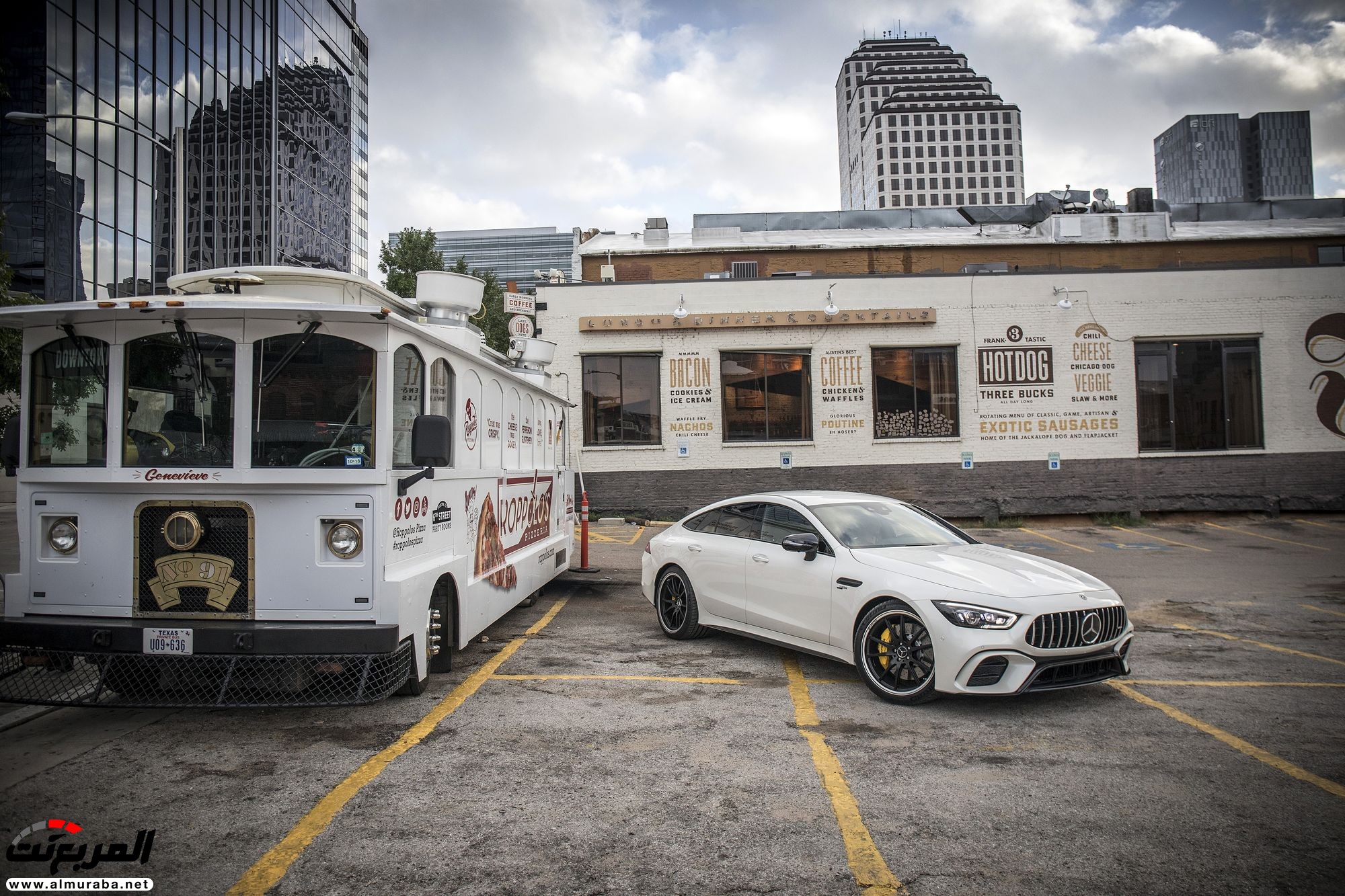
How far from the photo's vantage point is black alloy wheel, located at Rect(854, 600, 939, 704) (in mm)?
5609

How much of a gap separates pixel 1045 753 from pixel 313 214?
53.4 m

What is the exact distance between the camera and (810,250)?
2555 centimetres

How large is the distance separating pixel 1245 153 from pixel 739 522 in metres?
200

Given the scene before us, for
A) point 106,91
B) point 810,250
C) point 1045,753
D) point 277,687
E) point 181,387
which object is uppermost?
point 106,91

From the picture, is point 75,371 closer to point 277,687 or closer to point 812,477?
point 277,687

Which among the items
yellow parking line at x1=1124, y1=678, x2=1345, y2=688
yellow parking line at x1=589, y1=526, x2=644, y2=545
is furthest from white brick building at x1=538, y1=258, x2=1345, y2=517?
yellow parking line at x1=1124, y1=678, x2=1345, y2=688

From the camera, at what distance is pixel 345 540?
5055mm

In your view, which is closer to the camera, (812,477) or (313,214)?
(812,477)

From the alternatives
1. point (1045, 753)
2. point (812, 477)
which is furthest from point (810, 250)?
point (1045, 753)

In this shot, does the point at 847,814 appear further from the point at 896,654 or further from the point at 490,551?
the point at 490,551

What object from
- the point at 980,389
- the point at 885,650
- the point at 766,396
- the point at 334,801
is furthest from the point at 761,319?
the point at 334,801

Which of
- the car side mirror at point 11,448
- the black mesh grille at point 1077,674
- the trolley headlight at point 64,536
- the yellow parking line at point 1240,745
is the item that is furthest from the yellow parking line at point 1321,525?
the car side mirror at point 11,448

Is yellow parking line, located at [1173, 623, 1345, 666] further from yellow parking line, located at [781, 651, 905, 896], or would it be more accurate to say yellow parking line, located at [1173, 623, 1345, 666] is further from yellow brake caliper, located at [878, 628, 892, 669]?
yellow parking line, located at [781, 651, 905, 896]

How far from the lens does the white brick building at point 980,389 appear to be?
64.6 ft
